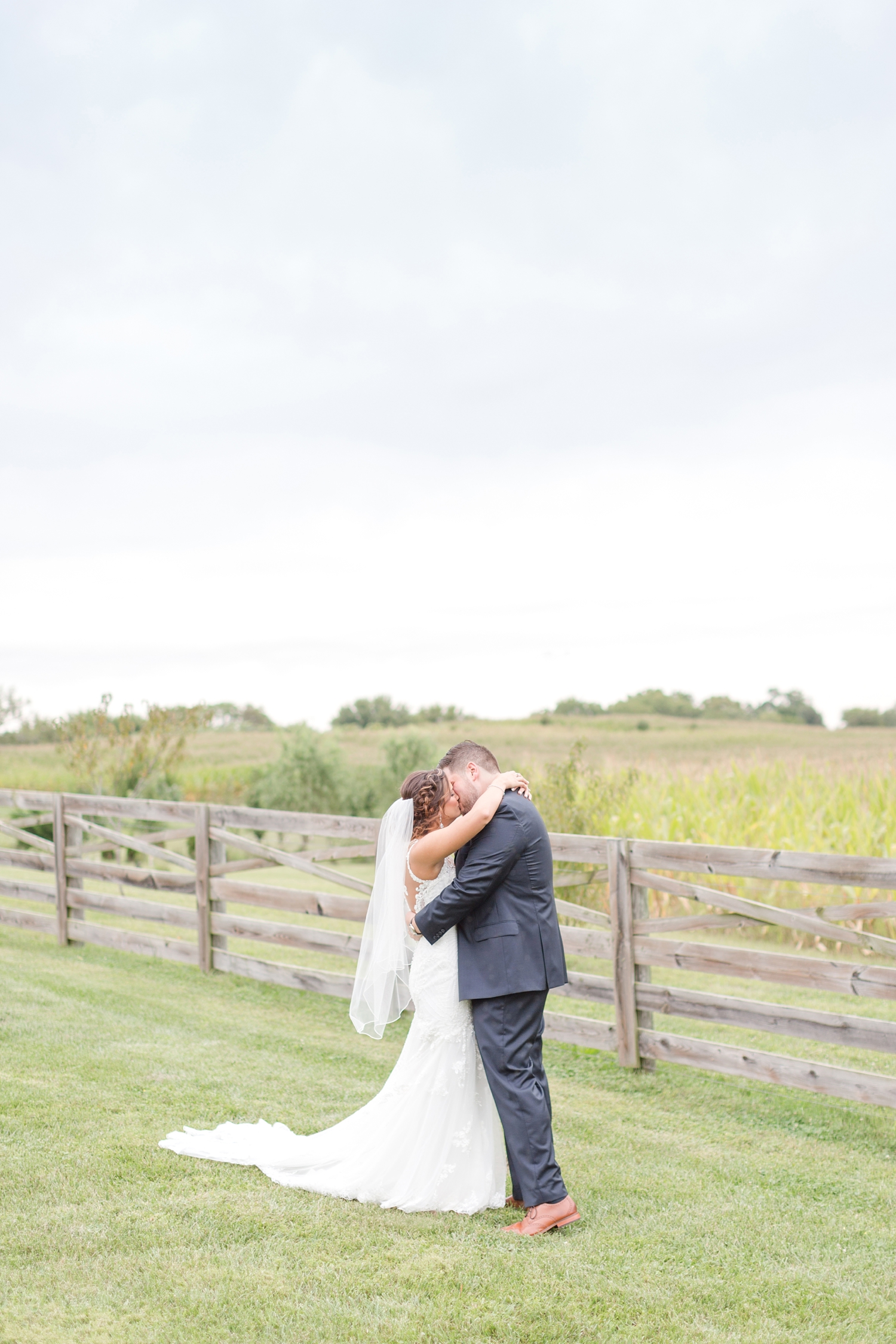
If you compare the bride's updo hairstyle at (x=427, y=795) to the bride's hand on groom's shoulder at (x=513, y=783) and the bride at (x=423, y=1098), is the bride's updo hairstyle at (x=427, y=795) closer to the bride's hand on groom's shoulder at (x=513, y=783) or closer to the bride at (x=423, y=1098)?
the bride at (x=423, y=1098)

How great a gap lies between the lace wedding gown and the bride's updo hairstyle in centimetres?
24

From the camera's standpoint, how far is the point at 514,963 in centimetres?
409

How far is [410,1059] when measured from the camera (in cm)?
429

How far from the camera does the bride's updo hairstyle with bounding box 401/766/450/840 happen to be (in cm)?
419

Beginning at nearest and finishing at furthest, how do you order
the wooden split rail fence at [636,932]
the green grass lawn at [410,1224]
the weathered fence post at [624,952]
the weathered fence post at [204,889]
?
the green grass lawn at [410,1224]
the wooden split rail fence at [636,932]
the weathered fence post at [624,952]
the weathered fence post at [204,889]

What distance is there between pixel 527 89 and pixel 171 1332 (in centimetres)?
1150

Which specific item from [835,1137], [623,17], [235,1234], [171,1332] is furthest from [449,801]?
[623,17]

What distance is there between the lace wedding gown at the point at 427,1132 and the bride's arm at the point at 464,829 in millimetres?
172

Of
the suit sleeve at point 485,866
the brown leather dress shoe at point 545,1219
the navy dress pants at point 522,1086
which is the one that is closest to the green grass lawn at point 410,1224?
the brown leather dress shoe at point 545,1219

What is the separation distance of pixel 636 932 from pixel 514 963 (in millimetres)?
2269

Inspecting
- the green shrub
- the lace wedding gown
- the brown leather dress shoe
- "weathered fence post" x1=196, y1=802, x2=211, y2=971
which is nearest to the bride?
the lace wedding gown

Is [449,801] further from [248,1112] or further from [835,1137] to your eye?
[835,1137]

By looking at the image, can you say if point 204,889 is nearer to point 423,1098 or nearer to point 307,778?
point 423,1098

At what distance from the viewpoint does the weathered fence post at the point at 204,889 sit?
859cm
